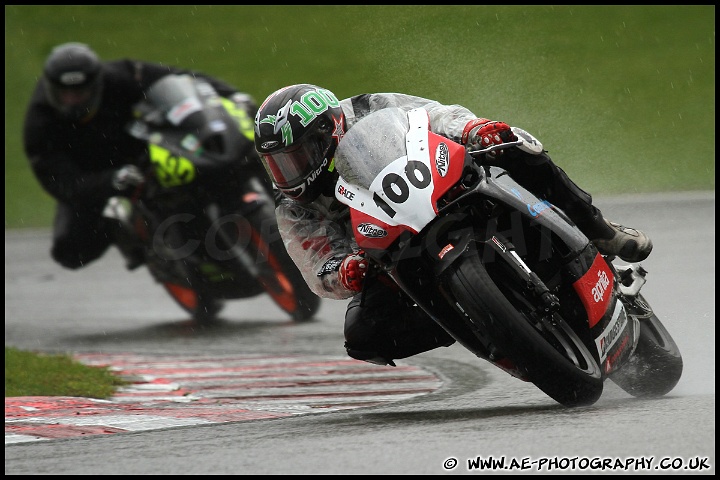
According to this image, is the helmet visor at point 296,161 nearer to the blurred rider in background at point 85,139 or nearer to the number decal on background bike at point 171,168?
the number decal on background bike at point 171,168

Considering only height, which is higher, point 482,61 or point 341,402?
point 482,61

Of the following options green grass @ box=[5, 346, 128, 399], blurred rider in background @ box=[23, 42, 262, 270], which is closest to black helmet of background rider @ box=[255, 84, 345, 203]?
green grass @ box=[5, 346, 128, 399]

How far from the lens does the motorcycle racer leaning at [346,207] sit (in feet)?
17.7

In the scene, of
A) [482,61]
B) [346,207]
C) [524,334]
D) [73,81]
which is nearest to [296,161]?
[346,207]

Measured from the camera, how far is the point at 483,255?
16.2ft

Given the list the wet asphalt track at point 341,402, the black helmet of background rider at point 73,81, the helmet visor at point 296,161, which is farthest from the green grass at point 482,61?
the helmet visor at point 296,161

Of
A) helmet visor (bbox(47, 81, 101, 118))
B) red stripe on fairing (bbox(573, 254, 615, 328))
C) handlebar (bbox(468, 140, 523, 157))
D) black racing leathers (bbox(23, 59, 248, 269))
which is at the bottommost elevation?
black racing leathers (bbox(23, 59, 248, 269))

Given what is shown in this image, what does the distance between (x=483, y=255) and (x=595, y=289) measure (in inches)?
23.5

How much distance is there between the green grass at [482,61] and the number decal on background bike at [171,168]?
5.53 feet

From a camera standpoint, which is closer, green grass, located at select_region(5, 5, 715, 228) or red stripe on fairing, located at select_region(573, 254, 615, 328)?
red stripe on fairing, located at select_region(573, 254, 615, 328)

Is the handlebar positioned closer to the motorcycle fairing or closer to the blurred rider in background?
the motorcycle fairing

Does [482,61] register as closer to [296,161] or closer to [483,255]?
[296,161]

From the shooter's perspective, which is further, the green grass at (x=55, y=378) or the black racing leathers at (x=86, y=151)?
the black racing leathers at (x=86, y=151)

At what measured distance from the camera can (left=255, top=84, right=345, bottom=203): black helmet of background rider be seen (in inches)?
212
